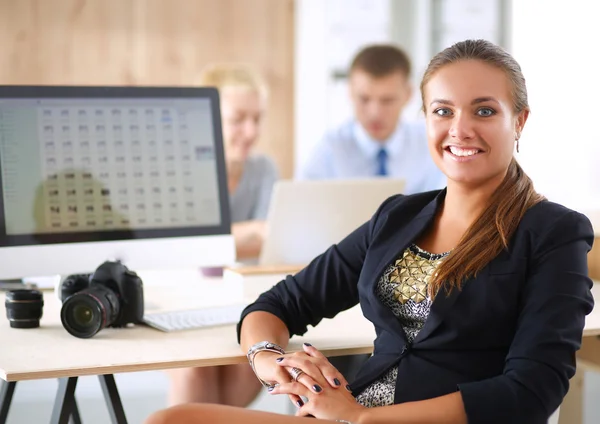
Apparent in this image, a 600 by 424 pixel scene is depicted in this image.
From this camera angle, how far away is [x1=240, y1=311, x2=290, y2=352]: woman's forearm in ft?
5.52

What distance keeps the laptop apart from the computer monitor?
12.5 inches

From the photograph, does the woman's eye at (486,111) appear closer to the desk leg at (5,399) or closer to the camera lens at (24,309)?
the camera lens at (24,309)

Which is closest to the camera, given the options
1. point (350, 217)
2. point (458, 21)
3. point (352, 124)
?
point (350, 217)

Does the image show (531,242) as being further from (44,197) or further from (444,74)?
(44,197)

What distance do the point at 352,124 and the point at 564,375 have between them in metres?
2.85

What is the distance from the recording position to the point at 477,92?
5.16 ft

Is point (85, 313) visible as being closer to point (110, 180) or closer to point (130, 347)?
point (130, 347)

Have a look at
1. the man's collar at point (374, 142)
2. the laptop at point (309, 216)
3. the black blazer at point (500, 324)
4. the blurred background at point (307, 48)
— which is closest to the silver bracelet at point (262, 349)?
the black blazer at point (500, 324)

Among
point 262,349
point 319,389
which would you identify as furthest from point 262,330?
point 319,389

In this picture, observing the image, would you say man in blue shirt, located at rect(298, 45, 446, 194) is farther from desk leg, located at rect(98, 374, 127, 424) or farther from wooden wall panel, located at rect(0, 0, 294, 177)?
desk leg, located at rect(98, 374, 127, 424)

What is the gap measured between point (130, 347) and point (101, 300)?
15 cm

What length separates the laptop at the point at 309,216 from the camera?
8.38ft

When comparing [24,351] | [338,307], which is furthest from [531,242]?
[24,351]

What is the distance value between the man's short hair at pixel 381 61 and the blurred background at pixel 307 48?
4.04 feet
